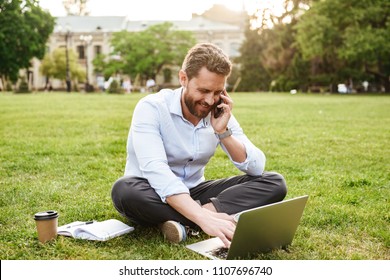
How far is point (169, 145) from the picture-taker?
3480mm

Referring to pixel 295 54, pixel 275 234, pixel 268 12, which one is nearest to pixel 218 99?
pixel 275 234

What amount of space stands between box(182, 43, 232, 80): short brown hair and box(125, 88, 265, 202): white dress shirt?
376mm

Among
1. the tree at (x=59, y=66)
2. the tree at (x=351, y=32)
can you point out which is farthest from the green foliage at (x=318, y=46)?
the tree at (x=59, y=66)

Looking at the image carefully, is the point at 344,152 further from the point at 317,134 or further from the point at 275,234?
the point at 275,234

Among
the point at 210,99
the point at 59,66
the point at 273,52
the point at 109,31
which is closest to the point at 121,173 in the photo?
the point at 210,99

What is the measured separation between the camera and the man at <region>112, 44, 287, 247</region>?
3107 mm

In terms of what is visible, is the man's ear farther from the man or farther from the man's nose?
the man's nose

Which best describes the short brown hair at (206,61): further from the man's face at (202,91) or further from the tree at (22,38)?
the tree at (22,38)

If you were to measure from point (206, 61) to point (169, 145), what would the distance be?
27.8 inches

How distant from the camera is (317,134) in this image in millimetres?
9430

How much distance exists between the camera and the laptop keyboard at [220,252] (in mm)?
2984

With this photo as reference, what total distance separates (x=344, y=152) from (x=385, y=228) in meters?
3.74

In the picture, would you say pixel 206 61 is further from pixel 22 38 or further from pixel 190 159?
pixel 22 38

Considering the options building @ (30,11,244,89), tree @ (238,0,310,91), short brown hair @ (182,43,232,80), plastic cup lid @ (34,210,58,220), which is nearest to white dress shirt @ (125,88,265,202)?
short brown hair @ (182,43,232,80)
